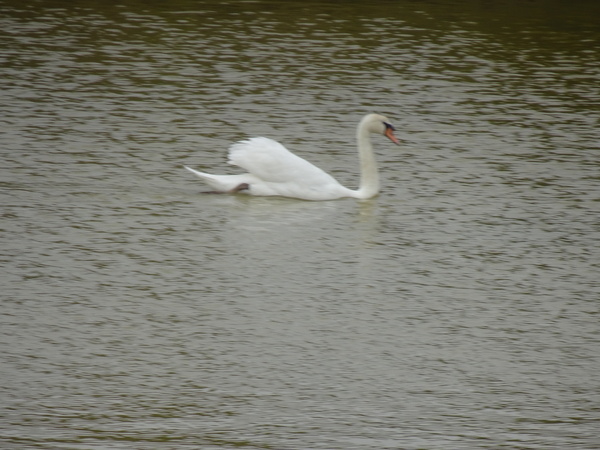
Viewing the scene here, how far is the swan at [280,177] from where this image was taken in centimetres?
978

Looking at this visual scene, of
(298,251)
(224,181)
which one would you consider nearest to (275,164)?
(224,181)

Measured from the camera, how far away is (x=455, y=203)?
9.73 m

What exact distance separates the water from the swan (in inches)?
5.0

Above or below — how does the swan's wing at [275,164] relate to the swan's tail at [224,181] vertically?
above

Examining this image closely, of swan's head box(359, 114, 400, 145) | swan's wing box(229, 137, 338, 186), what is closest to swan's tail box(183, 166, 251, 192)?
swan's wing box(229, 137, 338, 186)

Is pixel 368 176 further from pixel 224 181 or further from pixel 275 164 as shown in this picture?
pixel 224 181

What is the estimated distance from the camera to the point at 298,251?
8547mm

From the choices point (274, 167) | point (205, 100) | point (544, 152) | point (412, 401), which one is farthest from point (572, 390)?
point (205, 100)

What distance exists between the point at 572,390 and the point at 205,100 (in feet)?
23.8

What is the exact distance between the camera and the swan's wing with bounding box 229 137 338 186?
32.1 ft

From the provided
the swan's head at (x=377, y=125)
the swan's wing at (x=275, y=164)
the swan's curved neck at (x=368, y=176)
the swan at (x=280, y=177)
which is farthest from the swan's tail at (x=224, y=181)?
the swan's head at (x=377, y=125)

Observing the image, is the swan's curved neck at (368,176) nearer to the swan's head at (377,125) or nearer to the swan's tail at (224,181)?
the swan's head at (377,125)

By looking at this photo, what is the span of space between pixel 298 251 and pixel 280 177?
1413 mm

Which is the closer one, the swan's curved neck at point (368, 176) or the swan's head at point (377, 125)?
the swan's curved neck at point (368, 176)
